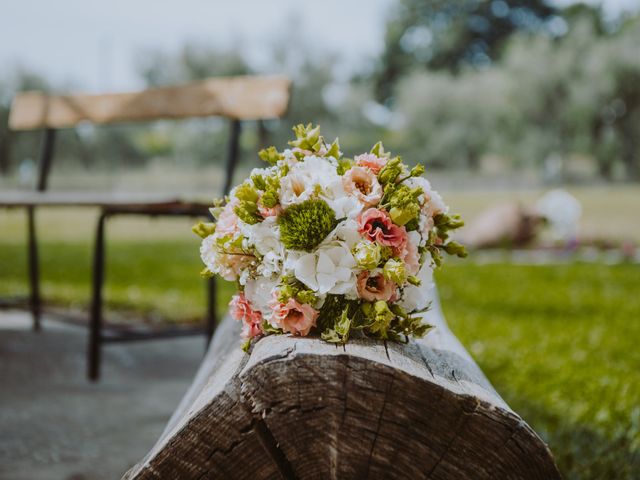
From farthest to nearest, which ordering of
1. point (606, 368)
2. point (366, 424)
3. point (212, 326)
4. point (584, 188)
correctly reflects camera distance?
point (584, 188)
point (606, 368)
point (212, 326)
point (366, 424)

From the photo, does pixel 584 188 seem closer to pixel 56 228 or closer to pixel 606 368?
pixel 56 228

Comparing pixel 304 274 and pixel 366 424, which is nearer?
pixel 366 424

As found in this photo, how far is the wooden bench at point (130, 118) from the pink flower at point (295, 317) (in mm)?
1870

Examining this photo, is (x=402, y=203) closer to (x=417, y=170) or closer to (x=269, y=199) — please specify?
(x=417, y=170)

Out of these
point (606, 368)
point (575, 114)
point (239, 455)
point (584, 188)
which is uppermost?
point (239, 455)

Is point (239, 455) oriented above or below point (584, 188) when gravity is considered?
above

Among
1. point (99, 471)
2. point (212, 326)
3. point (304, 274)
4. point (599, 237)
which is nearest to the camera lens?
point (304, 274)

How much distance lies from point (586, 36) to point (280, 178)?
3171cm

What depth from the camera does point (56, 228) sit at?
16047 millimetres

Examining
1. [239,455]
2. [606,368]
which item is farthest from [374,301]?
[606,368]

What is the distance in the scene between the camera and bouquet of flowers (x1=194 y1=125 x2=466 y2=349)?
1.53 m

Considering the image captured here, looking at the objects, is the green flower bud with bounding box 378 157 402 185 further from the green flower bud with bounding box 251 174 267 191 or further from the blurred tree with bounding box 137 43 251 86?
the blurred tree with bounding box 137 43 251 86

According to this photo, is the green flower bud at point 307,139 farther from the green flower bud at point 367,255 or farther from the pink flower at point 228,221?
the green flower bud at point 367,255

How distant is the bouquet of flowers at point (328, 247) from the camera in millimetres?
1526
